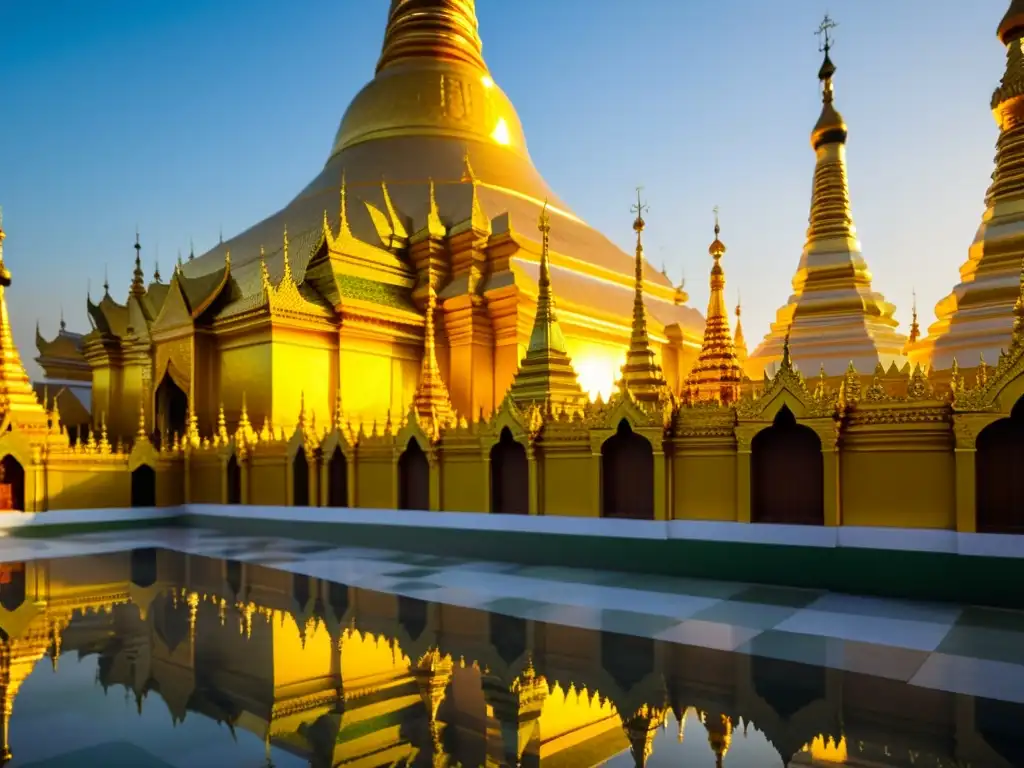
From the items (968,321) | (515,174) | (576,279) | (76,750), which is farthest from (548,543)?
(515,174)

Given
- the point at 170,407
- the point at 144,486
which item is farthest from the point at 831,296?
the point at 170,407

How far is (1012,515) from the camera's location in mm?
6152

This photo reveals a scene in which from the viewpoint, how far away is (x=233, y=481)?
41.4ft

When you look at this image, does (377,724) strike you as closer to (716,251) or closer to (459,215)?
(716,251)

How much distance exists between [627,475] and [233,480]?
7.41 meters

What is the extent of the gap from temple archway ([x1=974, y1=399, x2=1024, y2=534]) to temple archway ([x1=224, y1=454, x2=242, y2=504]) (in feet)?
34.2

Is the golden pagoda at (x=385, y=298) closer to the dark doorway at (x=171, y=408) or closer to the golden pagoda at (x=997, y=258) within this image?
the dark doorway at (x=171, y=408)

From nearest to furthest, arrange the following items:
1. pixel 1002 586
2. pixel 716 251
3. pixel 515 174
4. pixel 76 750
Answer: pixel 76 750 < pixel 1002 586 < pixel 716 251 < pixel 515 174

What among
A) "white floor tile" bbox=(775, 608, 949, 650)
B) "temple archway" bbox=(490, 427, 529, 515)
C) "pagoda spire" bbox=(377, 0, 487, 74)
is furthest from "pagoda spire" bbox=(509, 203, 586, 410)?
"pagoda spire" bbox=(377, 0, 487, 74)

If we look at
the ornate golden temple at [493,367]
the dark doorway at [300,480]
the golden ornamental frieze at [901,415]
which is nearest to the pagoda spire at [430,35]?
the ornate golden temple at [493,367]

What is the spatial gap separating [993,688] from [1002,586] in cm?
243

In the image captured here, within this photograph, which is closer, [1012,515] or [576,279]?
[1012,515]

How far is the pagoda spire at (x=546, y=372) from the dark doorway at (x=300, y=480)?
3378 millimetres

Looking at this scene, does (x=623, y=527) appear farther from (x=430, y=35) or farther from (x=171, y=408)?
(x=430, y=35)
